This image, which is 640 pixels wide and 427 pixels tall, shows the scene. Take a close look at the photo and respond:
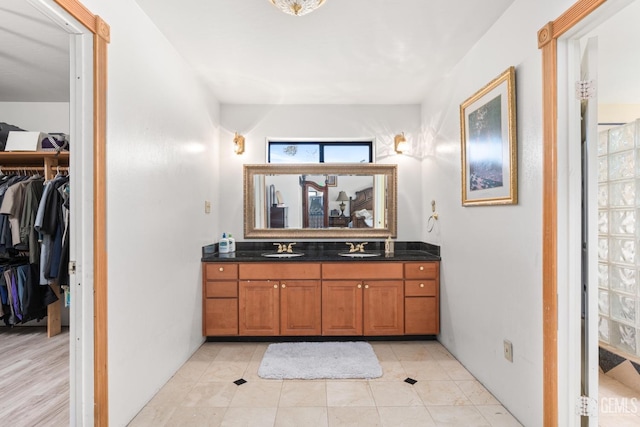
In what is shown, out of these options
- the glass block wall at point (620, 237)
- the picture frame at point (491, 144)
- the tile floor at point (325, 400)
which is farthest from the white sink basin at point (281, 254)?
the glass block wall at point (620, 237)

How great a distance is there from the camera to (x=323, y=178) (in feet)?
11.0

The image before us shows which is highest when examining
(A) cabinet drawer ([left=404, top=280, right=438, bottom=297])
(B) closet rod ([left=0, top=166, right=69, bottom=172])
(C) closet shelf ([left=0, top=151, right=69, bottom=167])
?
(C) closet shelf ([left=0, top=151, right=69, bottom=167])

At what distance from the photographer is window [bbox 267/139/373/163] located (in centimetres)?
338

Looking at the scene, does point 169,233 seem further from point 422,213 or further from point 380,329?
point 422,213

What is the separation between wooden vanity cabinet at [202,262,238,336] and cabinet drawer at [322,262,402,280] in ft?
2.74

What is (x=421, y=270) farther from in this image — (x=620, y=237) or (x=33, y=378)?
(x=33, y=378)

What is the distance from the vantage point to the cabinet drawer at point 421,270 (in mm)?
2850

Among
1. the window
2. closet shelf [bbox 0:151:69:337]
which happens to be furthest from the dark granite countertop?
closet shelf [bbox 0:151:69:337]

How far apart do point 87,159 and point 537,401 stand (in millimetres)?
2509

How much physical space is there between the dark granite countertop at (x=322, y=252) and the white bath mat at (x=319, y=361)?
0.75 metres

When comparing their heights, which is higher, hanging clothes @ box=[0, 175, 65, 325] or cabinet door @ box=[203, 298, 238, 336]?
hanging clothes @ box=[0, 175, 65, 325]

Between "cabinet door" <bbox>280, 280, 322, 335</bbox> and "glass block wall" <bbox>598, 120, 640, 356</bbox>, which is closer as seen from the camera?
"glass block wall" <bbox>598, 120, 640, 356</bbox>

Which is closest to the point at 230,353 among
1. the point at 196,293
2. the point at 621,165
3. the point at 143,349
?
the point at 196,293

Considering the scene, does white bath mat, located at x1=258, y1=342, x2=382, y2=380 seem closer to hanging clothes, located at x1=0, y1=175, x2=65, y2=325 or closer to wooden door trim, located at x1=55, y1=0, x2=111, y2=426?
wooden door trim, located at x1=55, y1=0, x2=111, y2=426
